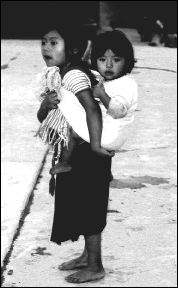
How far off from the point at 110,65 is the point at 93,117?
0.12 metres

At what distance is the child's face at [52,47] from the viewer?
1225 mm

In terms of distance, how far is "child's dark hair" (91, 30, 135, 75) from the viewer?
1357 mm

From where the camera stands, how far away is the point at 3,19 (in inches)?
826

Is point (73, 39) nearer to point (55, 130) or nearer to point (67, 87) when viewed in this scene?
point (67, 87)

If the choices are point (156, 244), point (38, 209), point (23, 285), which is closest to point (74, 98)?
point (23, 285)

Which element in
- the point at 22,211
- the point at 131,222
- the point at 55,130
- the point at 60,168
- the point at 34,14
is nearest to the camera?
the point at 55,130

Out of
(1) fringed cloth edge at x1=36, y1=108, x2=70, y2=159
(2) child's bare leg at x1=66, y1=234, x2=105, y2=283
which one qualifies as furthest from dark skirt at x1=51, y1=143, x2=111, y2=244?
(1) fringed cloth edge at x1=36, y1=108, x2=70, y2=159

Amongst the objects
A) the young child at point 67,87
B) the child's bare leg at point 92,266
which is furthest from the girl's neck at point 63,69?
the child's bare leg at point 92,266

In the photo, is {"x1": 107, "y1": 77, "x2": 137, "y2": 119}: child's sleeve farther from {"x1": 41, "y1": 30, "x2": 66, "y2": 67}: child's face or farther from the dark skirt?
the dark skirt

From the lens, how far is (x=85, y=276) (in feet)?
8.96

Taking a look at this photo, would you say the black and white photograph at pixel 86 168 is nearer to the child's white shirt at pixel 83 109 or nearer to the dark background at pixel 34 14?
the child's white shirt at pixel 83 109

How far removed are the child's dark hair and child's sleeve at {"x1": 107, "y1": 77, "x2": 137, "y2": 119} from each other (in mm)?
38

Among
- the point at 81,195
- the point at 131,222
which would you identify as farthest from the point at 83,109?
the point at 131,222

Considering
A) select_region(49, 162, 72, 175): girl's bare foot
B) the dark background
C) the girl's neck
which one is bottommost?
the dark background
